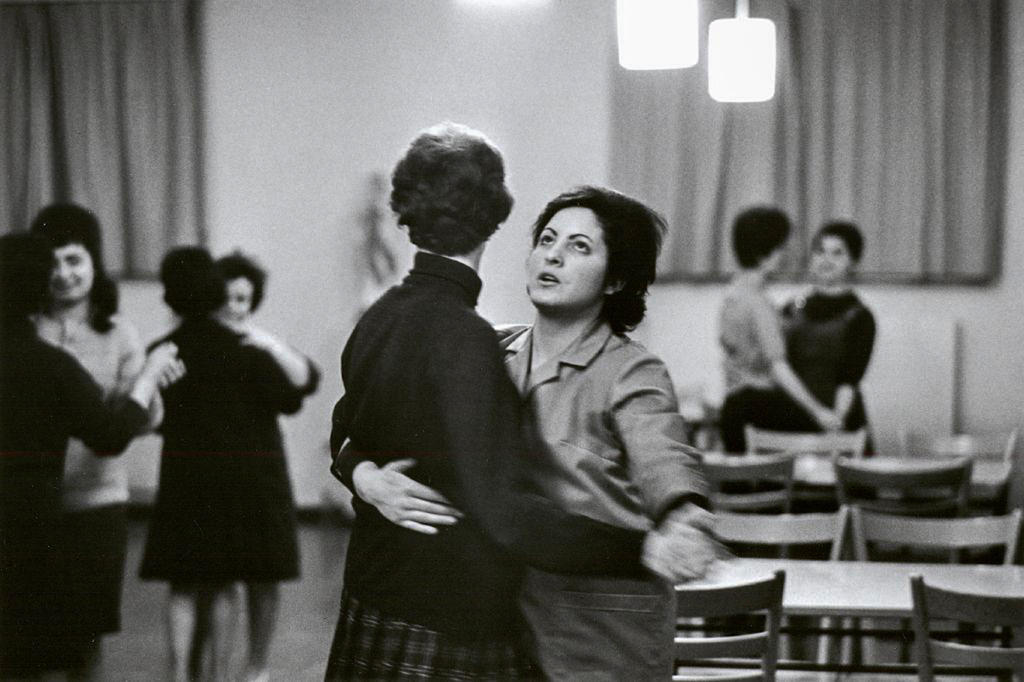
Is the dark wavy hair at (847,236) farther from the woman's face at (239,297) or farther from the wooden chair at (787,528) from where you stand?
the woman's face at (239,297)

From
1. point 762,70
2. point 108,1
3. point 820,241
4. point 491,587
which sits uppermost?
point 108,1

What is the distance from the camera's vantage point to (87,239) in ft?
12.3

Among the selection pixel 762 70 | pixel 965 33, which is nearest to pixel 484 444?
pixel 762 70

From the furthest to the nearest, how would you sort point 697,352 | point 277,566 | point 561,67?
point 697,352, point 561,67, point 277,566

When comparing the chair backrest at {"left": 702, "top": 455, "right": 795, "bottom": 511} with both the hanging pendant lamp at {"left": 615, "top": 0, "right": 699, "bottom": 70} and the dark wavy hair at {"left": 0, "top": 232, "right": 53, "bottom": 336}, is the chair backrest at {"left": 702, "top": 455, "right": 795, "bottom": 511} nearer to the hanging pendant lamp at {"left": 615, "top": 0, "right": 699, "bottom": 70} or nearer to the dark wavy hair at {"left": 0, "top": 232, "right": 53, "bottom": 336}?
the hanging pendant lamp at {"left": 615, "top": 0, "right": 699, "bottom": 70}

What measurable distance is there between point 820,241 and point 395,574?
4.36 meters

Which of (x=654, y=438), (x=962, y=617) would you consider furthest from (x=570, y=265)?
(x=962, y=617)

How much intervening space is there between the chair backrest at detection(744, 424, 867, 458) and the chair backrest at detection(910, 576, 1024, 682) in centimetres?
240

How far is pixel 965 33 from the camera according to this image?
753 centimetres

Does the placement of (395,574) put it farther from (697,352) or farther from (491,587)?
(697,352)

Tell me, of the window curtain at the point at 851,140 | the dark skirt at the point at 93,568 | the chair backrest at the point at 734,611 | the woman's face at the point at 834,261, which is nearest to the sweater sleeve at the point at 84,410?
the dark skirt at the point at 93,568

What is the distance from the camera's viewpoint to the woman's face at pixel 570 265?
2.08 m

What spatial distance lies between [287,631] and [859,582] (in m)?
2.88

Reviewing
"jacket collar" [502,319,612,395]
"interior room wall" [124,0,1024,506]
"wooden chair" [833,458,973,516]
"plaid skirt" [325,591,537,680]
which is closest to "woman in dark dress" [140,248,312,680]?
"jacket collar" [502,319,612,395]
